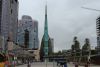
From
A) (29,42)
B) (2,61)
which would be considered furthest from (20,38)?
(2,61)

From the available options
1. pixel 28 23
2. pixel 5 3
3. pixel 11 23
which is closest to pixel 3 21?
pixel 5 3

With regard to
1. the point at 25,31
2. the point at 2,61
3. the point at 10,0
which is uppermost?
the point at 10,0

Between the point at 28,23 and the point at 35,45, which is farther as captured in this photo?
the point at 35,45

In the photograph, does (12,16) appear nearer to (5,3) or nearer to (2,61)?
(5,3)

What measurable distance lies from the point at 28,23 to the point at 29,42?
43.0 feet

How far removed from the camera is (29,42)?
5935 inches

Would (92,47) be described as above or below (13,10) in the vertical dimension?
below

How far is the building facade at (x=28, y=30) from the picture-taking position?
137 m

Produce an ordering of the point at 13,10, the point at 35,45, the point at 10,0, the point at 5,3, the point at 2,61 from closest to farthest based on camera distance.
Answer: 1. the point at 2,61
2. the point at 5,3
3. the point at 10,0
4. the point at 13,10
5. the point at 35,45

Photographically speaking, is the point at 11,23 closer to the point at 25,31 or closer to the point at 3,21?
the point at 3,21

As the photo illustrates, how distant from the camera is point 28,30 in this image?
138m

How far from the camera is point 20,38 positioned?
149m

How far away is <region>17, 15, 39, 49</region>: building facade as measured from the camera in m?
137

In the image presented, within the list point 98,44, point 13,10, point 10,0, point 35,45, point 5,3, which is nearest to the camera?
point 5,3
